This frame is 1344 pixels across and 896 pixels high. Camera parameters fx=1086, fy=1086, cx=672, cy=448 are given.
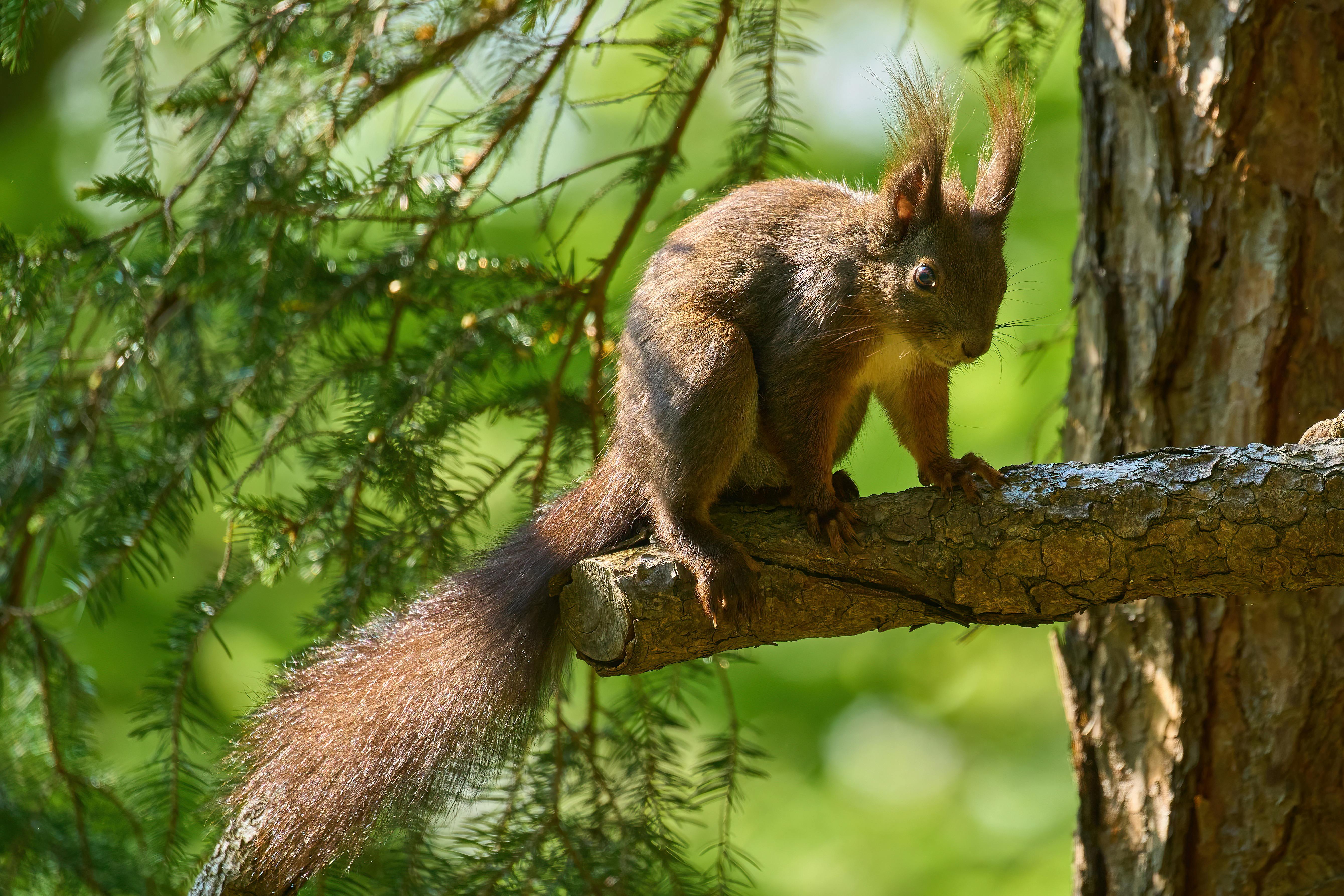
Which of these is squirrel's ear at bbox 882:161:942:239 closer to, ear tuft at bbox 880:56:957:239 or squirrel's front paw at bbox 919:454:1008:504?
ear tuft at bbox 880:56:957:239

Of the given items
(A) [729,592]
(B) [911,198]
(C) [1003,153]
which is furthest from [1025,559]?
(C) [1003,153]

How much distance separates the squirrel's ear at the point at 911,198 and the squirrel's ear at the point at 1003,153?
10 cm

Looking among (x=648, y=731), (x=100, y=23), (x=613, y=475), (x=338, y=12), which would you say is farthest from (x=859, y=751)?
(x=100, y=23)

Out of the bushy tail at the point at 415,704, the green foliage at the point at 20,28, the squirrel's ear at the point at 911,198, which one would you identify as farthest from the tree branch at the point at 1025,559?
the green foliage at the point at 20,28

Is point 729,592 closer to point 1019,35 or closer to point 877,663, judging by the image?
point 1019,35

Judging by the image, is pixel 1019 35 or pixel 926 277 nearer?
pixel 926 277

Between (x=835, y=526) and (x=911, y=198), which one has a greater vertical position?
(x=911, y=198)

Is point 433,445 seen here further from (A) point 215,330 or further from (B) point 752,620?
(A) point 215,330

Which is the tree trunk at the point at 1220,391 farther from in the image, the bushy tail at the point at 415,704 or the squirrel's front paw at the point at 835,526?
the bushy tail at the point at 415,704

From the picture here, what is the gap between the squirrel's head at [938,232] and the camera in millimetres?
1967

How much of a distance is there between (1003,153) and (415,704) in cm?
148

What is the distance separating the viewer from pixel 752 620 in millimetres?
1751

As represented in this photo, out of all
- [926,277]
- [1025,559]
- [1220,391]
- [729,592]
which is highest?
[1220,391]

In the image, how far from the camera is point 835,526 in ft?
5.84
